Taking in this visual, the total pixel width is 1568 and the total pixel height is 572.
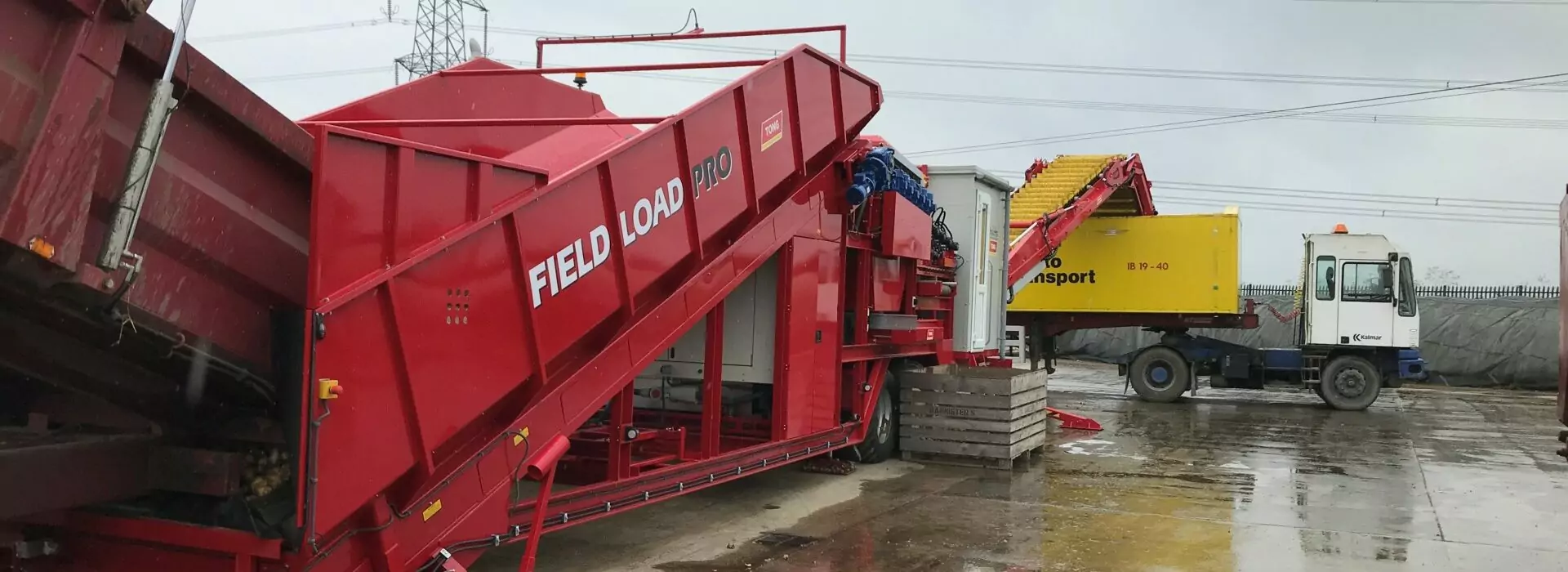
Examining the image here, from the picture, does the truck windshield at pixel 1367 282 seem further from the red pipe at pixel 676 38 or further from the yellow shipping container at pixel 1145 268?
the red pipe at pixel 676 38

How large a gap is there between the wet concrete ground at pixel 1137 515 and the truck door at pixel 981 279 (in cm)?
146

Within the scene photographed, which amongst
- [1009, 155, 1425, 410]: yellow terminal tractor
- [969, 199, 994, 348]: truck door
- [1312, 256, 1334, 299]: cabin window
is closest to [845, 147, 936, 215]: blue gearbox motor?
[969, 199, 994, 348]: truck door

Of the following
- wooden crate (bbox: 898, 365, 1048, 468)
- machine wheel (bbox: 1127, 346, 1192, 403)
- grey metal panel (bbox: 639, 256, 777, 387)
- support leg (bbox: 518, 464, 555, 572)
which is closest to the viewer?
support leg (bbox: 518, 464, 555, 572)

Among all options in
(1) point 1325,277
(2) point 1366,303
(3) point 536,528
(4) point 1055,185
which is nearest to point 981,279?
(4) point 1055,185

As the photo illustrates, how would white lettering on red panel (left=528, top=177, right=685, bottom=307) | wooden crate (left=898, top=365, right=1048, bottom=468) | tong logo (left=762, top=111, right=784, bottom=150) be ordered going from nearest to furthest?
white lettering on red panel (left=528, top=177, right=685, bottom=307) → tong logo (left=762, top=111, right=784, bottom=150) → wooden crate (left=898, top=365, right=1048, bottom=468)

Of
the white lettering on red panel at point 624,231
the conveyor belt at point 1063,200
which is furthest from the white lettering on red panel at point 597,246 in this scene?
the conveyor belt at point 1063,200

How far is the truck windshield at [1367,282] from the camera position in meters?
16.1

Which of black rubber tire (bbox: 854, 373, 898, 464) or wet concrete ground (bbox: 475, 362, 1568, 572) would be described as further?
black rubber tire (bbox: 854, 373, 898, 464)

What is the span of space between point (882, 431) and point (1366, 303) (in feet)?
34.8

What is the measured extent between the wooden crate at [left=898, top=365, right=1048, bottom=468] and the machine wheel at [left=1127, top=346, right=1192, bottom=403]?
8192 mm

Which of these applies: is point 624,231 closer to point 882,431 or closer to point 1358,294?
point 882,431

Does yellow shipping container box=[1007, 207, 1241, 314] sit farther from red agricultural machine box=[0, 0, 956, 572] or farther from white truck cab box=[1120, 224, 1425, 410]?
red agricultural machine box=[0, 0, 956, 572]

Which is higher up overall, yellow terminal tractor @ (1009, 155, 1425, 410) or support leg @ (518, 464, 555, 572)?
yellow terminal tractor @ (1009, 155, 1425, 410)

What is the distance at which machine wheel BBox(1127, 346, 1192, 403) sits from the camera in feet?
57.1
